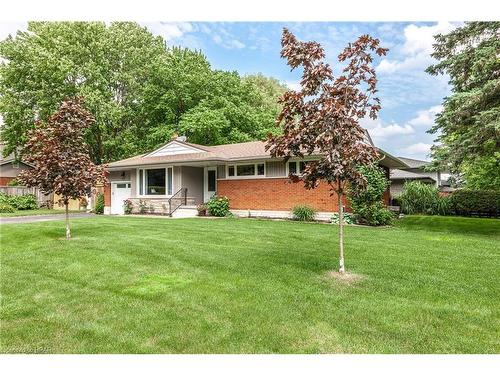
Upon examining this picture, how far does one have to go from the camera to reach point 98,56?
24.6 metres

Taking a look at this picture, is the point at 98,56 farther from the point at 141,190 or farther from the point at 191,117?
the point at 141,190

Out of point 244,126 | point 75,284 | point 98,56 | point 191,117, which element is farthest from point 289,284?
point 98,56

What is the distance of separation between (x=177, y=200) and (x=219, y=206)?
8.08ft

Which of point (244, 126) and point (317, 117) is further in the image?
point (244, 126)

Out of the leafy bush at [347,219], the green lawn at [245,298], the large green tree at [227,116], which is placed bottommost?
the green lawn at [245,298]

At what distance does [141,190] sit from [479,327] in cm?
1721

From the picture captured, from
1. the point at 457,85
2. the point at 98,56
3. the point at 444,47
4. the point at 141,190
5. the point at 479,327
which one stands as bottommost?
the point at 479,327

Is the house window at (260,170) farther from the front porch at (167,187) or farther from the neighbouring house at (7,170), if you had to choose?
the neighbouring house at (7,170)

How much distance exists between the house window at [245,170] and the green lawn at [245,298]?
7713 mm

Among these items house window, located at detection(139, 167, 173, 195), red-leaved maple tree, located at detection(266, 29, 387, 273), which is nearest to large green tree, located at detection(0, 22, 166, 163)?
house window, located at detection(139, 167, 173, 195)

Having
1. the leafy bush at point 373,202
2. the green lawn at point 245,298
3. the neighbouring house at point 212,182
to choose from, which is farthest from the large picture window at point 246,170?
the green lawn at point 245,298

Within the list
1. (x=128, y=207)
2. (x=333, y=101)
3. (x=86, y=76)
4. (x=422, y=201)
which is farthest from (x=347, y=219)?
(x=86, y=76)

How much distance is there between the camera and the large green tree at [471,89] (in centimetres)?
1036

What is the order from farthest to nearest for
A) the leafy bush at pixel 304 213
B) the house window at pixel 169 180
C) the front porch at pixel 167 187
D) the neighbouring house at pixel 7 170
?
the neighbouring house at pixel 7 170
the house window at pixel 169 180
the front porch at pixel 167 187
the leafy bush at pixel 304 213
